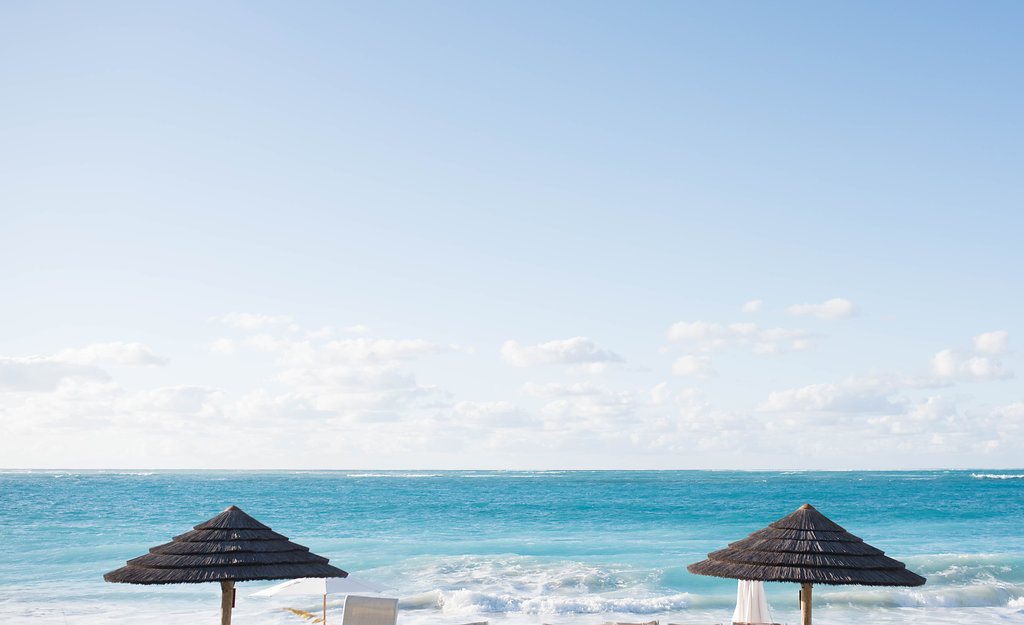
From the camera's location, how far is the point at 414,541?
26.5 meters

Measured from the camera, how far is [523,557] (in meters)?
22.0

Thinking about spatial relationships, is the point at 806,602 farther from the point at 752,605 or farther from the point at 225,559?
the point at 225,559

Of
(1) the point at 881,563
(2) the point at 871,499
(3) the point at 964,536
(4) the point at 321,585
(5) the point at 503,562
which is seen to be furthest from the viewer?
(2) the point at 871,499

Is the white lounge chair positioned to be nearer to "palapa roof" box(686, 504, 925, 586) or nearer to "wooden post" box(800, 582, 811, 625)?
"palapa roof" box(686, 504, 925, 586)

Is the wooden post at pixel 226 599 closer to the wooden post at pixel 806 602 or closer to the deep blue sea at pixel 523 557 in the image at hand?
the wooden post at pixel 806 602

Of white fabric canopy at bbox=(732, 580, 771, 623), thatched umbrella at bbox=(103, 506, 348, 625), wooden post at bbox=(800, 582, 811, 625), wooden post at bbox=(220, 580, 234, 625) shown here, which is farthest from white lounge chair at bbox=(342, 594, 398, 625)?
wooden post at bbox=(800, 582, 811, 625)

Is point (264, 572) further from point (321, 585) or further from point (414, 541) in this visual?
point (414, 541)

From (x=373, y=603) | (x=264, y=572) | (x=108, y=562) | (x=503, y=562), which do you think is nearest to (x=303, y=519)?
(x=108, y=562)

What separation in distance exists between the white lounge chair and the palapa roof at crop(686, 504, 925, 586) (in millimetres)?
4026

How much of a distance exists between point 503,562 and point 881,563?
1542cm

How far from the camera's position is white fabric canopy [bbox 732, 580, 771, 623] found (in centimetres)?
1101

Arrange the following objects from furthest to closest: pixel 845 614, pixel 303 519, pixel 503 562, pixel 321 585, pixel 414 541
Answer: pixel 303 519 < pixel 414 541 < pixel 503 562 < pixel 845 614 < pixel 321 585

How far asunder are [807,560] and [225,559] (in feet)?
15.0

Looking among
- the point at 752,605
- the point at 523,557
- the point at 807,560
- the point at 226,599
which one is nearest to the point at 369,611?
the point at 226,599
